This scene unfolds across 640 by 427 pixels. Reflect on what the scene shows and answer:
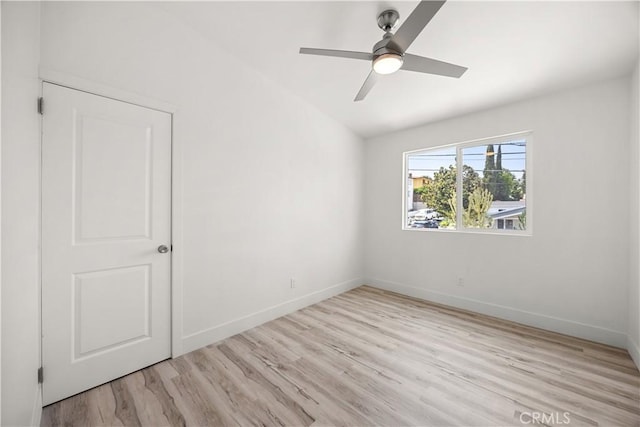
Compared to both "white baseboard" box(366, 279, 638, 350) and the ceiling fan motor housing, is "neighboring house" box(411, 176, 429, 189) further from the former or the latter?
the ceiling fan motor housing

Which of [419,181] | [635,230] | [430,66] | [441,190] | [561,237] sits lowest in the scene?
[561,237]

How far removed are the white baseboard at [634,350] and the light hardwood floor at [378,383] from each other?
65 millimetres

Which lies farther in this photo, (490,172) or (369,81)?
(490,172)

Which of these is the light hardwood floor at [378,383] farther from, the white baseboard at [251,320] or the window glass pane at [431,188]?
the window glass pane at [431,188]

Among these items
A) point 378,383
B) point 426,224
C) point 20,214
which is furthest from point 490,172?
point 20,214

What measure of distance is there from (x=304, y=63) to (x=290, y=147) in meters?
0.92

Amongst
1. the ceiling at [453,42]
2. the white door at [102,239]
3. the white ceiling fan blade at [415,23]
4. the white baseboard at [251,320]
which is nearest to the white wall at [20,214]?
the white door at [102,239]

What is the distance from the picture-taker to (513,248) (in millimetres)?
2922

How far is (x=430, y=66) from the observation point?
1.83 m

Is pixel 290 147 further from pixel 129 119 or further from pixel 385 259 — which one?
pixel 385 259

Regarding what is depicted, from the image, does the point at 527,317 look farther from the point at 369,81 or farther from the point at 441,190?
the point at 369,81

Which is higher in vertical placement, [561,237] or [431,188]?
[431,188]

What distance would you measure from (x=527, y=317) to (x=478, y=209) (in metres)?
1.28

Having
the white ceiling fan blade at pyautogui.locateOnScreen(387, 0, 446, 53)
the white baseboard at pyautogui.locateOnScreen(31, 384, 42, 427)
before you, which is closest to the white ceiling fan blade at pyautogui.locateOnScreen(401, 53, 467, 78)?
the white ceiling fan blade at pyautogui.locateOnScreen(387, 0, 446, 53)
